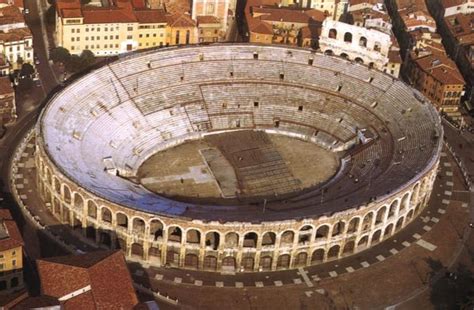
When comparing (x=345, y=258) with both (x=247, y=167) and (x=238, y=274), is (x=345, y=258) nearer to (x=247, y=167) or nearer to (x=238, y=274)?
(x=238, y=274)

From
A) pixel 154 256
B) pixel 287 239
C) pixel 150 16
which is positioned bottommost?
pixel 154 256

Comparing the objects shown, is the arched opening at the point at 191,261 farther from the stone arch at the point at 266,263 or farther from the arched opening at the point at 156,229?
the stone arch at the point at 266,263

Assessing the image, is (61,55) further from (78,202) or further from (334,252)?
(334,252)

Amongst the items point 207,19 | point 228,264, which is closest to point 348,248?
point 228,264

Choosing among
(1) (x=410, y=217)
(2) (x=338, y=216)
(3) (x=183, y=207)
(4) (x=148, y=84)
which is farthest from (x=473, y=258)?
(4) (x=148, y=84)

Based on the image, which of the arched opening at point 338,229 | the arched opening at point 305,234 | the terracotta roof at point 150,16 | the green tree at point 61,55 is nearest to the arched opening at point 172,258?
the arched opening at point 305,234

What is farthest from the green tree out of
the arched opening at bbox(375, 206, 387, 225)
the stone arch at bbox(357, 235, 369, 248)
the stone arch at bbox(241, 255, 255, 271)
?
the arched opening at bbox(375, 206, 387, 225)

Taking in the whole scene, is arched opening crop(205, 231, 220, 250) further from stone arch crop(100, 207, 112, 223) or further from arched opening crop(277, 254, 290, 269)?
stone arch crop(100, 207, 112, 223)
